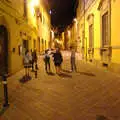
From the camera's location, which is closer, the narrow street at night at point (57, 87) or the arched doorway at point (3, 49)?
the narrow street at night at point (57, 87)

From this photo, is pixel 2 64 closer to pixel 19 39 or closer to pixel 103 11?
pixel 19 39

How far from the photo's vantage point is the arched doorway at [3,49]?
40.6 ft

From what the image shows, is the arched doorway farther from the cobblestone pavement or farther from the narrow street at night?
the cobblestone pavement

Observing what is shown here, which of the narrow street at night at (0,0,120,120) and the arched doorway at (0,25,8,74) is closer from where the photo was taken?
the narrow street at night at (0,0,120,120)

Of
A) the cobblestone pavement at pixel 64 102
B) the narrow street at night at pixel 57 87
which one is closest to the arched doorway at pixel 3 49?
the narrow street at night at pixel 57 87

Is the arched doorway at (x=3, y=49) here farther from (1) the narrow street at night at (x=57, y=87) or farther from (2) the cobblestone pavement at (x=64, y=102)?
(2) the cobblestone pavement at (x=64, y=102)

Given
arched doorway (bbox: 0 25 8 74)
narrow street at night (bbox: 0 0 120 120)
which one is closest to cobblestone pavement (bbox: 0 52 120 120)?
narrow street at night (bbox: 0 0 120 120)

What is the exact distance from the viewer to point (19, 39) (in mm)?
15562

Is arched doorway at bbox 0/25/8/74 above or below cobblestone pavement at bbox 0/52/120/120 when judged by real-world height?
above

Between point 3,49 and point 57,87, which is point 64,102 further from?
point 3,49

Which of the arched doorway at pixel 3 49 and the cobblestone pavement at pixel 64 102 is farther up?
the arched doorway at pixel 3 49

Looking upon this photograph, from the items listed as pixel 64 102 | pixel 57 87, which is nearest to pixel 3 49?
pixel 57 87

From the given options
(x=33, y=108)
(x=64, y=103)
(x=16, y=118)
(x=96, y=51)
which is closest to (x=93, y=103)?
(x=64, y=103)

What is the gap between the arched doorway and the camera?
12.4 m
